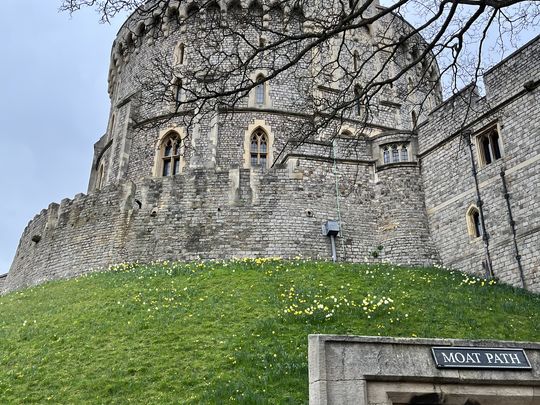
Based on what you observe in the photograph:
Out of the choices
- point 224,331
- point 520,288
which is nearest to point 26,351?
point 224,331

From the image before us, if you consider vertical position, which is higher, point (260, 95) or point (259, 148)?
point (260, 95)

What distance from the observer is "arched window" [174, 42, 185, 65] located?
25.5 m

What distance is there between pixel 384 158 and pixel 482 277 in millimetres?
5523

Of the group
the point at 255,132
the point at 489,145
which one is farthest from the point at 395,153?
the point at 255,132

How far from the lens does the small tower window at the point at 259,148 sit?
74.7 ft

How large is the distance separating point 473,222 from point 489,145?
87.4 inches

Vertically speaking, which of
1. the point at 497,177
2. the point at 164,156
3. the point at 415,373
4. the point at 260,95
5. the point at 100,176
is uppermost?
the point at 260,95

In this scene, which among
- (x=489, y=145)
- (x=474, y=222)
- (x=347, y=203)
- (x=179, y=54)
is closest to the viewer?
(x=474, y=222)

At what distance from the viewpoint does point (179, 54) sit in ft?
84.1

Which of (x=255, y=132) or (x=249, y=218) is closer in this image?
(x=249, y=218)

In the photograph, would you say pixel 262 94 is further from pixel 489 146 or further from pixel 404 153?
pixel 489 146

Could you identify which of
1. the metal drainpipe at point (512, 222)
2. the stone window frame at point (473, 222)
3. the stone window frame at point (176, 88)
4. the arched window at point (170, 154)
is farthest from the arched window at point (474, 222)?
the arched window at point (170, 154)

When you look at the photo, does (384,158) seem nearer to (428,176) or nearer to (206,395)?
(428,176)

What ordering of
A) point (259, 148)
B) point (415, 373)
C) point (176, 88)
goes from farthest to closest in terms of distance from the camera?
point (259, 148) → point (176, 88) → point (415, 373)
